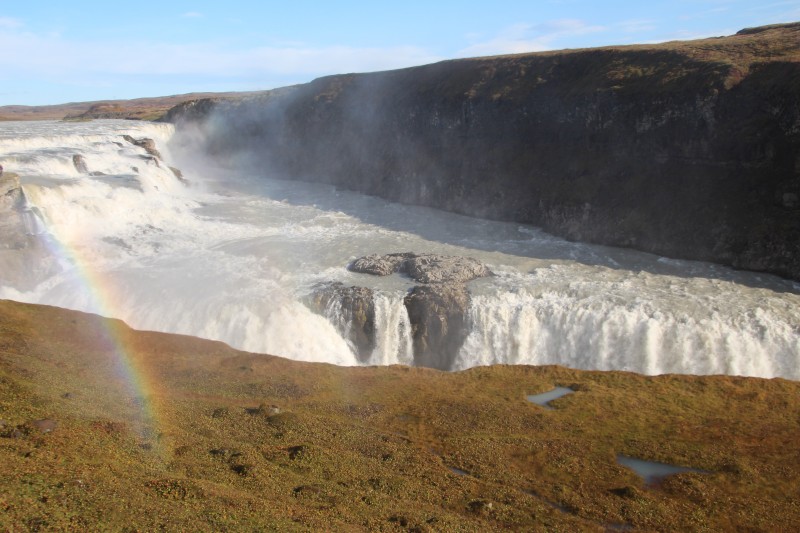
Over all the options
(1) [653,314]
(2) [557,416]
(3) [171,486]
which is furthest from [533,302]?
(3) [171,486]

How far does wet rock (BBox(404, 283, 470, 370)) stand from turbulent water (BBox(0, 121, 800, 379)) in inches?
18.0

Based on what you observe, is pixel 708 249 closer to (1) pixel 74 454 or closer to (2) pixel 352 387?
(2) pixel 352 387

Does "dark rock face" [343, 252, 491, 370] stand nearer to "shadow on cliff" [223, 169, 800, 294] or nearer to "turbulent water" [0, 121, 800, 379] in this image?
"turbulent water" [0, 121, 800, 379]

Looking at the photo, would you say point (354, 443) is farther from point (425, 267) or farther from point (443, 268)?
point (425, 267)

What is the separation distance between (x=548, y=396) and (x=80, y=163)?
46549 mm

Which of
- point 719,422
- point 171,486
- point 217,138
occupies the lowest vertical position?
point 719,422

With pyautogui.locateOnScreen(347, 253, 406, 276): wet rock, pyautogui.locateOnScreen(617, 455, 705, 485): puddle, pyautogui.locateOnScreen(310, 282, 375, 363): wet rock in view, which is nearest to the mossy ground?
pyautogui.locateOnScreen(617, 455, 705, 485): puddle

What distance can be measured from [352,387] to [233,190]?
48.3m

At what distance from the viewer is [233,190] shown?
232 feet

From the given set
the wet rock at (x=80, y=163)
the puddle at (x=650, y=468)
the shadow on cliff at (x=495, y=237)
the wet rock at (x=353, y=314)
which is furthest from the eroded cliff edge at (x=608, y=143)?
the wet rock at (x=80, y=163)

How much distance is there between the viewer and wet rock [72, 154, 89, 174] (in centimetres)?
5584

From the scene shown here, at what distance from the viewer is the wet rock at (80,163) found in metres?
55.8

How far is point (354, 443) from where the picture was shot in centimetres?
2105

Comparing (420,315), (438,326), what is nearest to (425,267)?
(420,315)
